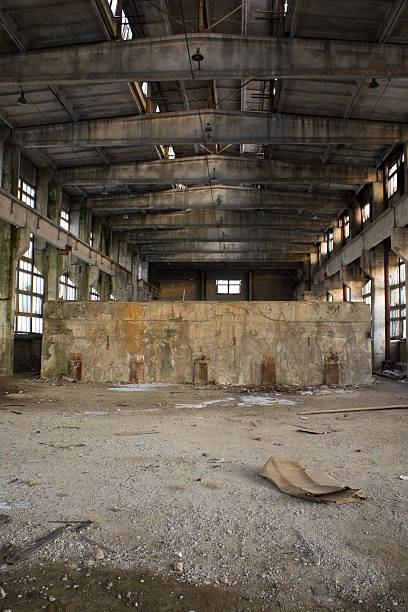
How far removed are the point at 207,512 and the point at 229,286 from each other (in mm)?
35547

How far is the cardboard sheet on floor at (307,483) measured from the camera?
11.3 ft

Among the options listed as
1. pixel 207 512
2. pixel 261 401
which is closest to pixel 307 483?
pixel 207 512

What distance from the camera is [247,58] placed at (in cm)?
1078

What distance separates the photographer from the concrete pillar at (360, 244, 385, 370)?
59.2 ft

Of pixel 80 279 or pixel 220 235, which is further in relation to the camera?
pixel 220 235

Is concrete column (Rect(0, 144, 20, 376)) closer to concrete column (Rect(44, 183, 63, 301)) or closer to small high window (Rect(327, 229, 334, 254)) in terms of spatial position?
concrete column (Rect(44, 183, 63, 301))

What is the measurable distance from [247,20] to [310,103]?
3003mm

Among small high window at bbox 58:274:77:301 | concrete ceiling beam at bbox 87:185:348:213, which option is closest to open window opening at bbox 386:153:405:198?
concrete ceiling beam at bbox 87:185:348:213

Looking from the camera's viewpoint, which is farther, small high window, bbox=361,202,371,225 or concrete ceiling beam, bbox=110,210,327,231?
concrete ceiling beam, bbox=110,210,327,231

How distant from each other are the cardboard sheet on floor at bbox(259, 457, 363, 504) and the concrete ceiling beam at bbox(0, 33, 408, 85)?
9767 millimetres

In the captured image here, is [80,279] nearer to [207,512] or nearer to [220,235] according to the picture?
[220,235]

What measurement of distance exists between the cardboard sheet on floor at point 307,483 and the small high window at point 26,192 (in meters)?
16.2

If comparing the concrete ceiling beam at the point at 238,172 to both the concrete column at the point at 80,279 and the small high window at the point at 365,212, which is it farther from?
Result: the concrete column at the point at 80,279

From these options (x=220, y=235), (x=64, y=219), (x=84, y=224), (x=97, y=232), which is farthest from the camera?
(x=220, y=235)
